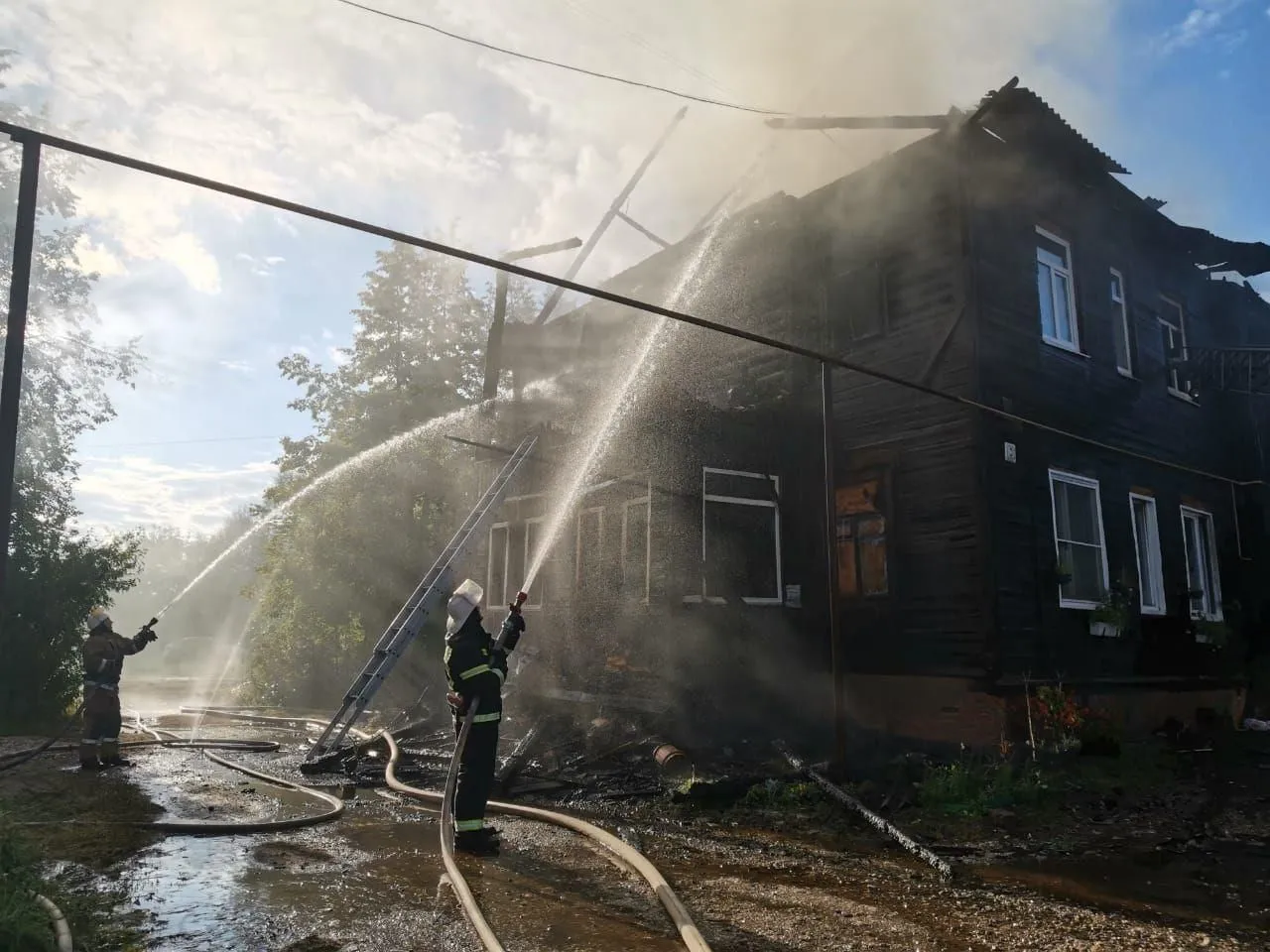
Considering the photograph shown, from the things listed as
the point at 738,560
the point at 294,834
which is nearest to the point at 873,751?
the point at 738,560

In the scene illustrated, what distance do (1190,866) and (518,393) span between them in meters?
13.1

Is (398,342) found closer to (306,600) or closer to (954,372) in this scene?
(306,600)

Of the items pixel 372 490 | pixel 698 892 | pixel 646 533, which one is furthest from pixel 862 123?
pixel 372 490

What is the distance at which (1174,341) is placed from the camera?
583 inches

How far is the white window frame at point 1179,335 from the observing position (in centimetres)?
1415

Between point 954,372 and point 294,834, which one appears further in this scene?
point 954,372

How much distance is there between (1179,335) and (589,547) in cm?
1127

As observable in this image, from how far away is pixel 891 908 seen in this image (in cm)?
501

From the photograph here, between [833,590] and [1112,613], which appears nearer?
[833,590]

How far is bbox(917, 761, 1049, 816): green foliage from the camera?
313 inches

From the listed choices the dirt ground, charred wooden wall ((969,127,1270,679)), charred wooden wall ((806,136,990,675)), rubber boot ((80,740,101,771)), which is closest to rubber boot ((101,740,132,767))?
rubber boot ((80,740,101,771))

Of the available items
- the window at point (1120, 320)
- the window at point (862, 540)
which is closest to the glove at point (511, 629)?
the window at point (862, 540)

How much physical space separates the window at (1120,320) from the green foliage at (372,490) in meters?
12.6

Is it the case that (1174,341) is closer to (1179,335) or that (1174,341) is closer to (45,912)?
(1179,335)
